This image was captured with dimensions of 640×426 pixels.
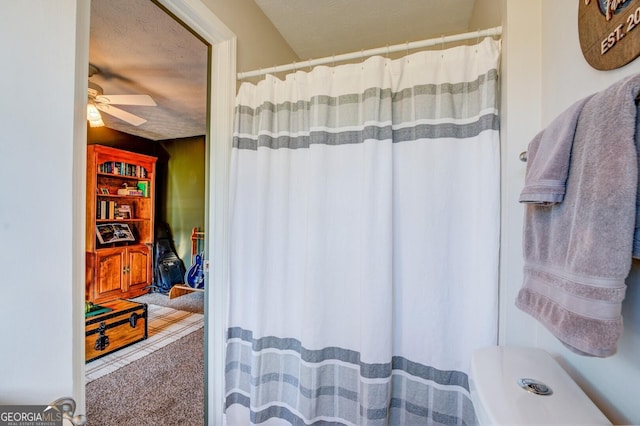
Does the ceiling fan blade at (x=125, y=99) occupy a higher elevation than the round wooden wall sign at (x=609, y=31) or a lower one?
higher

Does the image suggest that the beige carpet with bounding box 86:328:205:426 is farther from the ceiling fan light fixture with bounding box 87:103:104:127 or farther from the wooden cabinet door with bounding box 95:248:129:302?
the ceiling fan light fixture with bounding box 87:103:104:127

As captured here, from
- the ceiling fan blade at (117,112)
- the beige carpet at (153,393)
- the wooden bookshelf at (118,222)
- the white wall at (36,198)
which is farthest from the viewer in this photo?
the wooden bookshelf at (118,222)

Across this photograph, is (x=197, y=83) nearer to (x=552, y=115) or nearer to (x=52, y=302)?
(x=52, y=302)

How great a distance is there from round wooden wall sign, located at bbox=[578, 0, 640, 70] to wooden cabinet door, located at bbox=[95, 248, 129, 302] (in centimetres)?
461

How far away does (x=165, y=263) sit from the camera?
4.11 meters

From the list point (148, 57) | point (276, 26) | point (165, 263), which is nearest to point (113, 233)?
point (165, 263)

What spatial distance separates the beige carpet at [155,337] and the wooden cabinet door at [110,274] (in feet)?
1.92

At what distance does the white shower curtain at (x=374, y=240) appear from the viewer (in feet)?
3.49

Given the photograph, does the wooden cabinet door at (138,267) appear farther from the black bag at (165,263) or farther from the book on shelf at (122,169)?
the book on shelf at (122,169)

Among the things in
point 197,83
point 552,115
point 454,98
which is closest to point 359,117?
point 454,98

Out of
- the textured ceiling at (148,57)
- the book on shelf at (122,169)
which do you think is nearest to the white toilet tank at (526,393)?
the textured ceiling at (148,57)

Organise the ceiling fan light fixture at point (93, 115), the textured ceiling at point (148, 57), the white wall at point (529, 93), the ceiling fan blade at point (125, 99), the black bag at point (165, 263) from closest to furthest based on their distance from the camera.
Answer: the white wall at point (529, 93) < the textured ceiling at point (148, 57) < the ceiling fan light fixture at point (93, 115) < the ceiling fan blade at point (125, 99) < the black bag at point (165, 263)

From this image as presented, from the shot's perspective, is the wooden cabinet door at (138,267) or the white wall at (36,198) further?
the wooden cabinet door at (138,267)

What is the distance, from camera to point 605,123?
502mm
